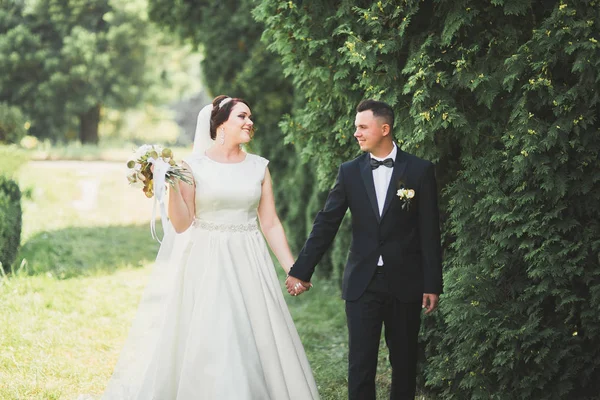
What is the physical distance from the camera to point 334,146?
6.35 metres

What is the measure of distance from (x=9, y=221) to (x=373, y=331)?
5.95 meters

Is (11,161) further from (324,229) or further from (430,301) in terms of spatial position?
(430,301)

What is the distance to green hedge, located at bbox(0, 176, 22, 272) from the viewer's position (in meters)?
9.10

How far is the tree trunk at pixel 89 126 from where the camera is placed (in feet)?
102

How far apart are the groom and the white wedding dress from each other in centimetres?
63

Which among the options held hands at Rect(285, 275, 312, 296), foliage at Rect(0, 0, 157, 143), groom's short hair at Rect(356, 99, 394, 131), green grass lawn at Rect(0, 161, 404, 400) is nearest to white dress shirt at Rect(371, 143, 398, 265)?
groom's short hair at Rect(356, 99, 394, 131)

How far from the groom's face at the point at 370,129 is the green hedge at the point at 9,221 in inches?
224

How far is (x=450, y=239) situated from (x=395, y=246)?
1.15 m

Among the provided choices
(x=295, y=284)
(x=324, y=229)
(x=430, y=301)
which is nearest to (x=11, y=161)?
(x=295, y=284)

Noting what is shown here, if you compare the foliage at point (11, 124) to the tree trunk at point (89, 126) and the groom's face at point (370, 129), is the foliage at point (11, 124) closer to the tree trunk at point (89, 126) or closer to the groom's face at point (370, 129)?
the tree trunk at point (89, 126)

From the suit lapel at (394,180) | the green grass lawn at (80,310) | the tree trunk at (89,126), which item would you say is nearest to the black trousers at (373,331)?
the suit lapel at (394,180)

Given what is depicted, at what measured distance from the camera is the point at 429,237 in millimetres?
4645

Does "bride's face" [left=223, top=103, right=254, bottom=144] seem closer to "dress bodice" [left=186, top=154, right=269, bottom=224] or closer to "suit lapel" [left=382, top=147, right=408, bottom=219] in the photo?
"dress bodice" [left=186, top=154, right=269, bottom=224]

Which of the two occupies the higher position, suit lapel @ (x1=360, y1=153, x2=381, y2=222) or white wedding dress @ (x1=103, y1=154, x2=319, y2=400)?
suit lapel @ (x1=360, y1=153, x2=381, y2=222)
